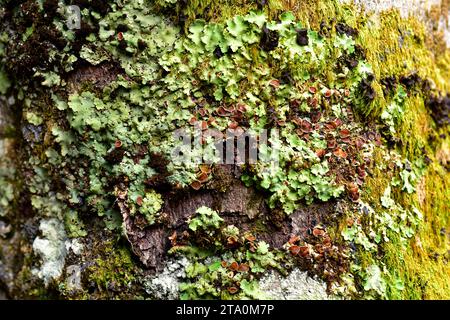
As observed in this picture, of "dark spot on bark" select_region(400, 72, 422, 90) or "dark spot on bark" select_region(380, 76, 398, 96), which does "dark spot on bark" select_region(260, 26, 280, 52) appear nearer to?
"dark spot on bark" select_region(380, 76, 398, 96)

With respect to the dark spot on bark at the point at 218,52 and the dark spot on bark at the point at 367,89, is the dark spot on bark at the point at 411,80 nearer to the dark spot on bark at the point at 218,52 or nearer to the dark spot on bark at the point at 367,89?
the dark spot on bark at the point at 367,89

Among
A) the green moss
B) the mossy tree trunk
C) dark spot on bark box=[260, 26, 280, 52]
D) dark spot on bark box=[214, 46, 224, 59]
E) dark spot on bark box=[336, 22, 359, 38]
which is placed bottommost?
the green moss

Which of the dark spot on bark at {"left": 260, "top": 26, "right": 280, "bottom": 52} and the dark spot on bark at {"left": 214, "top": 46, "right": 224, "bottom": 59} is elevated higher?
the dark spot on bark at {"left": 260, "top": 26, "right": 280, "bottom": 52}

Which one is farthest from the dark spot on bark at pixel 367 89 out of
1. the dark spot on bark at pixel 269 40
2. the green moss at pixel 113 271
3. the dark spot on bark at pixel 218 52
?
the green moss at pixel 113 271

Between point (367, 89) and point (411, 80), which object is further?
point (411, 80)

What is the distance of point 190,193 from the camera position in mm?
2156

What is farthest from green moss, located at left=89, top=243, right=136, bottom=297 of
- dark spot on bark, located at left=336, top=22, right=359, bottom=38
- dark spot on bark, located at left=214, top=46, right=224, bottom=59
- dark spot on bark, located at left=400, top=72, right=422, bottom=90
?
dark spot on bark, located at left=400, top=72, right=422, bottom=90

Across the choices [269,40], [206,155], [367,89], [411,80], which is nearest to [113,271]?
[206,155]

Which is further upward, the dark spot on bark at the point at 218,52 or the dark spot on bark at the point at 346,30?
the dark spot on bark at the point at 346,30

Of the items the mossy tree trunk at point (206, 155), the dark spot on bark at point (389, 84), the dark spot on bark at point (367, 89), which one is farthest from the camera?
the dark spot on bark at point (389, 84)

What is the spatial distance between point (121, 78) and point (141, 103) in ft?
0.50

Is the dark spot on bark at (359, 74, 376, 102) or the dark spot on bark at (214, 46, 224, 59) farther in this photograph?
the dark spot on bark at (359, 74, 376, 102)

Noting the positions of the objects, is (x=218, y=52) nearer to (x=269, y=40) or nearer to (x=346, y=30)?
(x=269, y=40)
